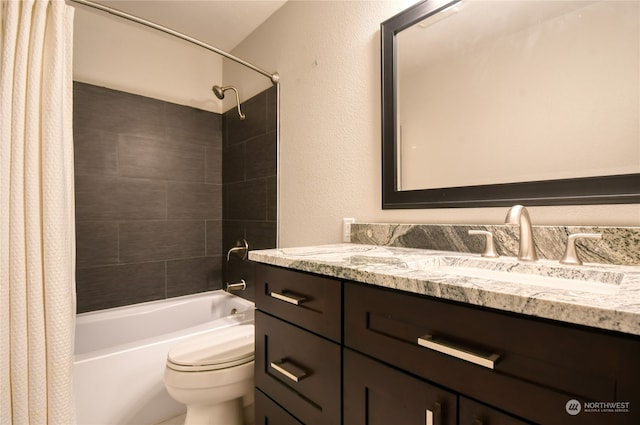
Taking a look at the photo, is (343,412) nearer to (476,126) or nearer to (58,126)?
(476,126)

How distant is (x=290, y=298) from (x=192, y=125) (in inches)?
79.2

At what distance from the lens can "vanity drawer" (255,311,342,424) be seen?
0.81 m

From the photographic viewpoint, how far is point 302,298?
0.89m

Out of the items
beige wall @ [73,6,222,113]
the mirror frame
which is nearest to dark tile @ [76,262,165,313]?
beige wall @ [73,6,222,113]

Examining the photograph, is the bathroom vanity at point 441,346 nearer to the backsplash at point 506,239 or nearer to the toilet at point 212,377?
the backsplash at point 506,239

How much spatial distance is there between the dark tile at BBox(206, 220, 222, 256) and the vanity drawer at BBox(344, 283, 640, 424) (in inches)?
80.7

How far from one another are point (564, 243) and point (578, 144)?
30 cm

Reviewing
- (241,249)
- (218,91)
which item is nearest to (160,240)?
(241,249)

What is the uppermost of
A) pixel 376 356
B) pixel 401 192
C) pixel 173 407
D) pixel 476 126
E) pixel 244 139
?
pixel 244 139

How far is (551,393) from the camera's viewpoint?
18.9 inches

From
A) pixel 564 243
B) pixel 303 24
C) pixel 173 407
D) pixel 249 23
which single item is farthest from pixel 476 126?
pixel 173 407

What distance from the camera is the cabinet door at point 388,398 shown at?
1.96ft

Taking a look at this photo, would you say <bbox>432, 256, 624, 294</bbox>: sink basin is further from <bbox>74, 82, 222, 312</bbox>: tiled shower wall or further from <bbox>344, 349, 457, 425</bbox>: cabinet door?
<bbox>74, 82, 222, 312</bbox>: tiled shower wall

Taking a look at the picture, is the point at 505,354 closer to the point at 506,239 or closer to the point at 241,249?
the point at 506,239
